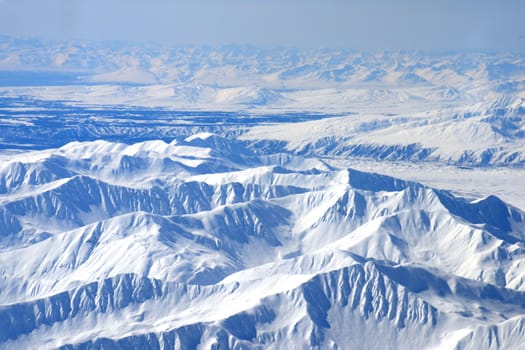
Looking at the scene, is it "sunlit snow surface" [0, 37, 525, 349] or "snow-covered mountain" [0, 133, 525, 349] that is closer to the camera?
"sunlit snow surface" [0, 37, 525, 349]

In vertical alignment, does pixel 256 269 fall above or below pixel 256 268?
above

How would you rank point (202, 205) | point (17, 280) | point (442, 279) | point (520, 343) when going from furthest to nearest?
point (202, 205) < point (17, 280) < point (442, 279) < point (520, 343)

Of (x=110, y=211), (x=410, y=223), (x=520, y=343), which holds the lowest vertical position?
(x=110, y=211)

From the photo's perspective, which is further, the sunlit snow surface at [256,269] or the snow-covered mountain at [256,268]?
the snow-covered mountain at [256,268]

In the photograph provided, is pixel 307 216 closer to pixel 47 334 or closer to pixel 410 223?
pixel 410 223

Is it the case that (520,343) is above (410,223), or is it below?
above

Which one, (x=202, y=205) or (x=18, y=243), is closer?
(x=18, y=243)

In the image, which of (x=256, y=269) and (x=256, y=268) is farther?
(x=256, y=268)

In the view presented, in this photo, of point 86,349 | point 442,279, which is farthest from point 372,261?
point 86,349
